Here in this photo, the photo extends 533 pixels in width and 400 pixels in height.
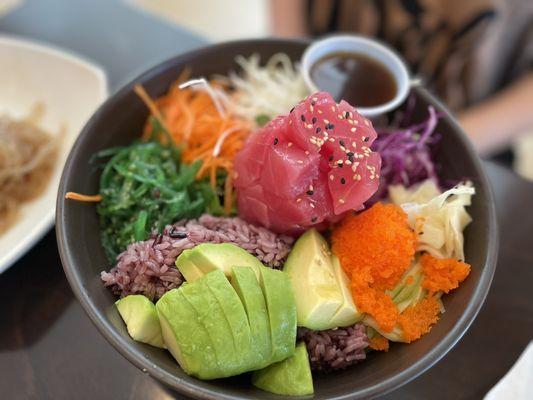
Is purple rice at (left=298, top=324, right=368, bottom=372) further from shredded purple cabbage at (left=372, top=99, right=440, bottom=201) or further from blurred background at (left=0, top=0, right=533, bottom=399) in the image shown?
shredded purple cabbage at (left=372, top=99, right=440, bottom=201)

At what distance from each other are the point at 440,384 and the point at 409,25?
159 centimetres

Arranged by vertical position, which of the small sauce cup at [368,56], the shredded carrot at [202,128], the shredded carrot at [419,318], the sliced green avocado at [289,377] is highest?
the small sauce cup at [368,56]

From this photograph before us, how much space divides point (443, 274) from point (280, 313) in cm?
44

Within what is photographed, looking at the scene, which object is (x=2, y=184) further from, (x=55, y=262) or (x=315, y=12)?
(x=315, y=12)

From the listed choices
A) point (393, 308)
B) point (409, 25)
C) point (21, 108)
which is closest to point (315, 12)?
point (409, 25)

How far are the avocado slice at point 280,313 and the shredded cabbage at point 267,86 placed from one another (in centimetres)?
80

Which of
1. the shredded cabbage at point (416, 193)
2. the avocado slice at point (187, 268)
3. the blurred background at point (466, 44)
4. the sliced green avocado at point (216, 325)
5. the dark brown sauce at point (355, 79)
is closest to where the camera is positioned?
the sliced green avocado at point (216, 325)

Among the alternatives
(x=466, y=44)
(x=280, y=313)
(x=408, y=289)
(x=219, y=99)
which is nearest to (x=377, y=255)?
(x=408, y=289)

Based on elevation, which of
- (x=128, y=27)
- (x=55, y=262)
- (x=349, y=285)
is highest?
(x=128, y=27)

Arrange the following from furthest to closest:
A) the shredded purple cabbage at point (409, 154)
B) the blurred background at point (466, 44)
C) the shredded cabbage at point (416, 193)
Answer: the blurred background at point (466, 44) < the shredded purple cabbage at point (409, 154) < the shredded cabbage at point (416, 193)

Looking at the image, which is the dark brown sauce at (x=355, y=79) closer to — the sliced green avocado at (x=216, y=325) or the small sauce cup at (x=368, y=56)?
the small sauce cup at (x=368, y=56)

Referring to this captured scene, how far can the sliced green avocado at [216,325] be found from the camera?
43.8 inches

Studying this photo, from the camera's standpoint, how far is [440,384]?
144 centimetres

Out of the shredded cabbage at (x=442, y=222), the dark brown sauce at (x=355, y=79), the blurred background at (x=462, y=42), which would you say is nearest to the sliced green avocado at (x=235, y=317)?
the shredded cabbage at (x=442, y=222)
